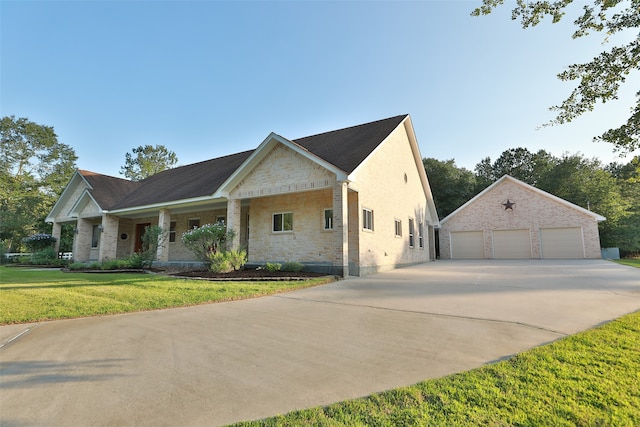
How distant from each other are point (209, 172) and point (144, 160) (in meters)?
32.9

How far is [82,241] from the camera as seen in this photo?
67.4 feet

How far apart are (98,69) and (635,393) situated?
1923 cm

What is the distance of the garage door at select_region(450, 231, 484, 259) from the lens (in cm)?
2494

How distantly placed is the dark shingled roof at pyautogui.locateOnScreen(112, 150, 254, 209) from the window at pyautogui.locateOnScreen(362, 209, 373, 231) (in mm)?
7190

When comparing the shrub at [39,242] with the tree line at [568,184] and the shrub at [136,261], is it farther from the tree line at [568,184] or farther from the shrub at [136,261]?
the tree line at [568,184]

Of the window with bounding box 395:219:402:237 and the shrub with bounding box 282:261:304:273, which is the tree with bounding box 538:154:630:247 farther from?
the shrub with bounding box 282:261:304:273

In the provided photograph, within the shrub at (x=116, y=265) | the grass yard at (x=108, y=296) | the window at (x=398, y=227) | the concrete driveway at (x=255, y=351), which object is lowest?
the concrete driveway at (x=255, y=351)

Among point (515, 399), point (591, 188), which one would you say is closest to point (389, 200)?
point (515, 399)

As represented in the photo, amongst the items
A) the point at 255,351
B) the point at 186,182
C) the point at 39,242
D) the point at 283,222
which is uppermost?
the point at 186,182

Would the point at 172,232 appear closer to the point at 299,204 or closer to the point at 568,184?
the point at 299,204

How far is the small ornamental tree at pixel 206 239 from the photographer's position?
1220 centimetres

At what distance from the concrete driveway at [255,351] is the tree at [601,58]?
352 centimetres

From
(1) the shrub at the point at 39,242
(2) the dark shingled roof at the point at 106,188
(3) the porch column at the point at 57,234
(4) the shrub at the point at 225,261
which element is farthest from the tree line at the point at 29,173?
(4) the shrub at the point at 225,261

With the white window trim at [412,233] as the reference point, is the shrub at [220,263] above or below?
below
